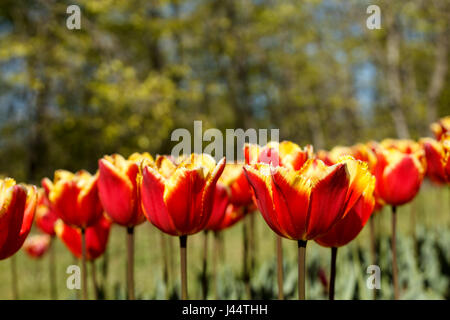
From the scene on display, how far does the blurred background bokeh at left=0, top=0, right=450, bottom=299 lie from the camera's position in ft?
10.0

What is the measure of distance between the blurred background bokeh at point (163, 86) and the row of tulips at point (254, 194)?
2.40ft

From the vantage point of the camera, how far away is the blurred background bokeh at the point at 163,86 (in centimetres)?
305

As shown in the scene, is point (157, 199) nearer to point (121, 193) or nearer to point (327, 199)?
point (121, 193)

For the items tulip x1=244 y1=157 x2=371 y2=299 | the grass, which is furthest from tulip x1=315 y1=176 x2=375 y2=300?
the grass

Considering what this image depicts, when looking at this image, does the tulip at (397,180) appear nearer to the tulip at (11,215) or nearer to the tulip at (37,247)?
the tulip at (11,215)

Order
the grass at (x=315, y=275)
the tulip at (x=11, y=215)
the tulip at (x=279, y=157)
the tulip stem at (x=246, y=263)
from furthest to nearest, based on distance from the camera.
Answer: the grass at (x=315, y=275) < the tulip stem at (x=246, y=263) < the tulip at (x=279, y=157) < the tulip at (x=11, y=215)

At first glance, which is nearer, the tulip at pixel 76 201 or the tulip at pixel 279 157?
the tulip at pixel 279 157

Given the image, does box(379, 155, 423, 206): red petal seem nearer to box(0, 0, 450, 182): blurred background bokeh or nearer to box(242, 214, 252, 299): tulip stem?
box(242, 214, 252, 299): tulip stem

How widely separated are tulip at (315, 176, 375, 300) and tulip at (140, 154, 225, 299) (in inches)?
12.3

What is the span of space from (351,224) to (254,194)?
262 millimetres

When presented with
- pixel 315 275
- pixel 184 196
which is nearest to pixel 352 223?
pixel 184 196

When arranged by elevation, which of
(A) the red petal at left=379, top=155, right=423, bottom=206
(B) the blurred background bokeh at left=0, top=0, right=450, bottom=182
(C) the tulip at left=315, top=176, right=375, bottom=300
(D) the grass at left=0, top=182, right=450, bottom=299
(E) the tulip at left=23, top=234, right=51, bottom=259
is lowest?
(D) the grass at left=0, top=182, right=450, bottom=299
